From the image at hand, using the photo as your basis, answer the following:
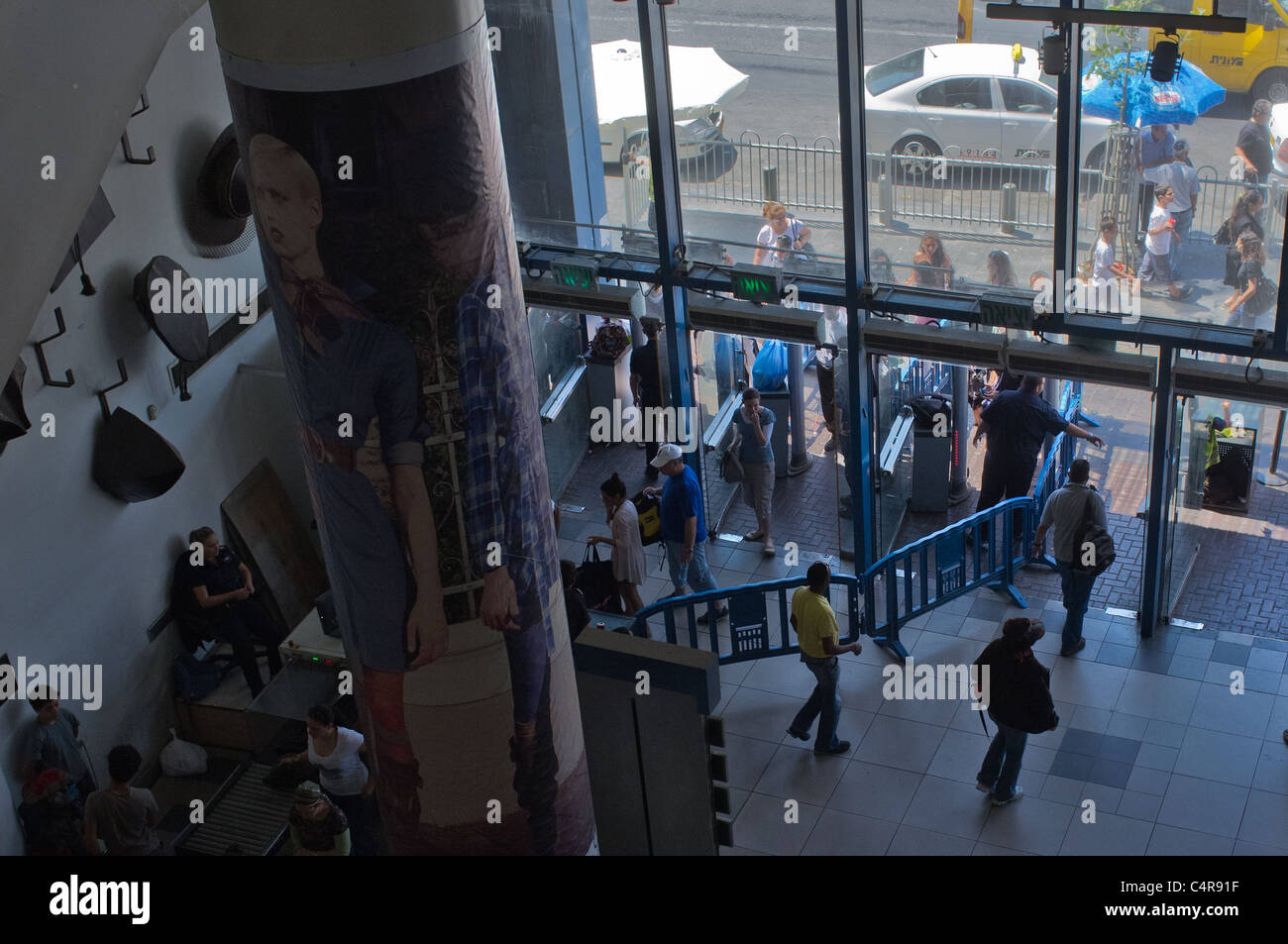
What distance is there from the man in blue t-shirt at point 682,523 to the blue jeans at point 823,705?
3.55 feet

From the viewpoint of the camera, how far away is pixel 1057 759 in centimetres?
905

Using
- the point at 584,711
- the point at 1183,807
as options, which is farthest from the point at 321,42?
the point at 1183,807

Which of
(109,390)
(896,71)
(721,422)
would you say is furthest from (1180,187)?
(109,390)

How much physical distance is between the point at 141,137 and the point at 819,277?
4.60m

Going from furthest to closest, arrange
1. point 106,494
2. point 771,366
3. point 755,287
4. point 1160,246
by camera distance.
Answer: point 771,366 < point 755,287 < point 106,494 < point 1160,246

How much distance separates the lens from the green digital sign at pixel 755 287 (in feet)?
34.1

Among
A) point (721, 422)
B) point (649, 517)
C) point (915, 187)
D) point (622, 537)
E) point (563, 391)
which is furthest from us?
point (563, 391)

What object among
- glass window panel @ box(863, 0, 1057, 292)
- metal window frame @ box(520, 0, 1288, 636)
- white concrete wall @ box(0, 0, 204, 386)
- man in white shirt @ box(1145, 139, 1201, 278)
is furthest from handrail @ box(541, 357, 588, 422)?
white concrete wall @ box(0, 0, 204, 386)

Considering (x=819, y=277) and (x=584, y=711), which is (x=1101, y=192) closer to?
(x=819, y=277)

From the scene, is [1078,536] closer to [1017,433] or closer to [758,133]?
[1017,433]

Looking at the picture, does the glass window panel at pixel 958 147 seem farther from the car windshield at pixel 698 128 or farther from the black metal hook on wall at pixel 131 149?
the black metal hook on wall at pixel 131 149

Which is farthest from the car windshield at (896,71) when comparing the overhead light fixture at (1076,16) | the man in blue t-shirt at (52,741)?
the man in blue t-shirt at (52,741)

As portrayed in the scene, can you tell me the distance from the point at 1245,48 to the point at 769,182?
3.20 meters

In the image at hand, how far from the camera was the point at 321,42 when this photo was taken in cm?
497
